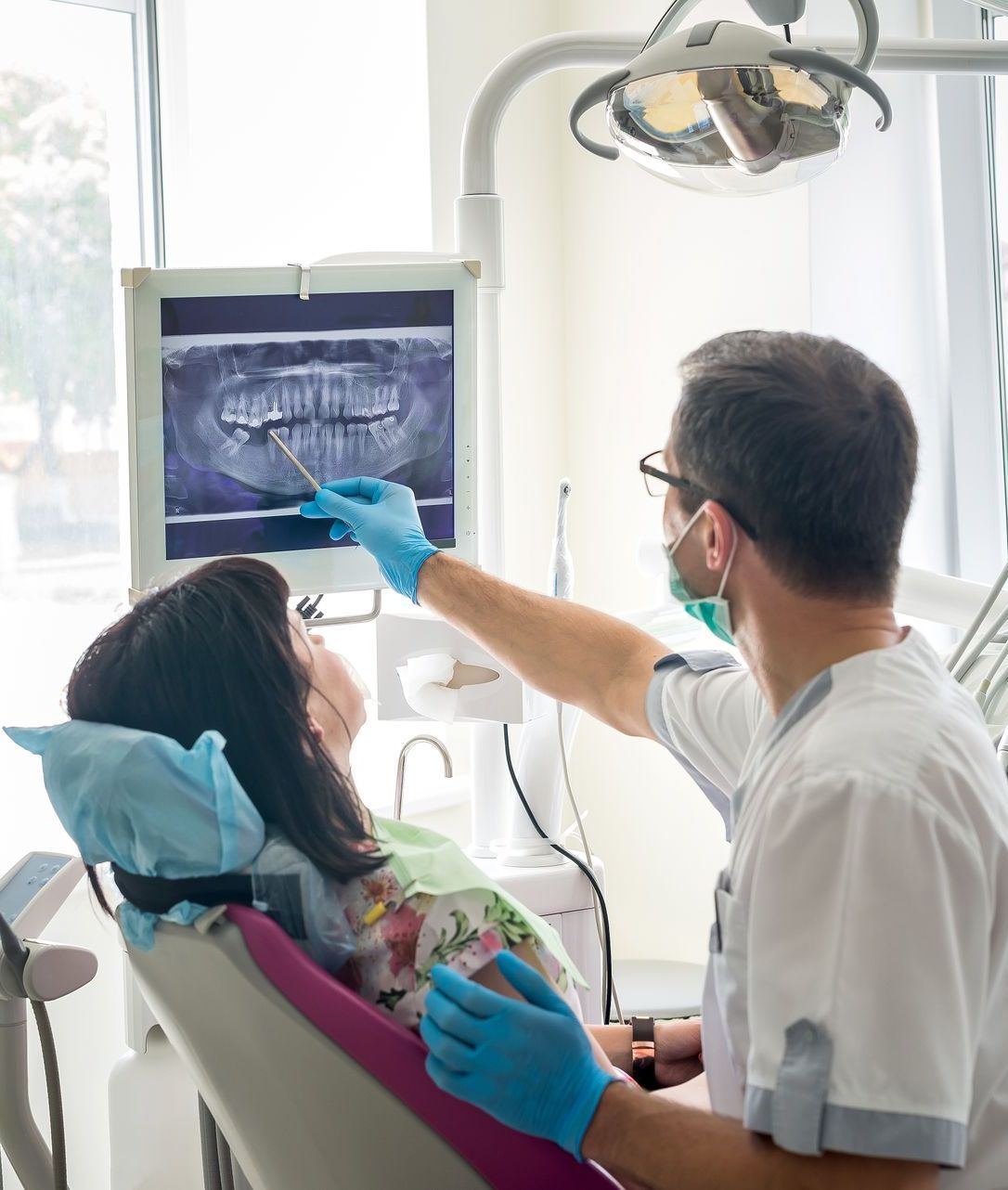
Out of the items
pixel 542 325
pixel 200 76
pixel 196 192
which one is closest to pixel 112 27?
pixel 200 76

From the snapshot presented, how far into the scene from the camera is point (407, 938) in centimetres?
124

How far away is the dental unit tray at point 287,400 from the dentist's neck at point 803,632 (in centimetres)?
77

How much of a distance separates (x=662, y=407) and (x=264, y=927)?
6.35 ft

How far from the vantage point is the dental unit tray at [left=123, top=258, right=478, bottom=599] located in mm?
1704

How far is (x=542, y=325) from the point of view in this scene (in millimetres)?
3033

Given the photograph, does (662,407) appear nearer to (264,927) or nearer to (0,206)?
(0,206)

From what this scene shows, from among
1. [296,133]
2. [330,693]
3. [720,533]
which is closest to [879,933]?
[720,533]

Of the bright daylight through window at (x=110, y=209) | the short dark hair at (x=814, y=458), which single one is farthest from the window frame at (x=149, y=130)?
the short dark hair at (x=814, y=458)

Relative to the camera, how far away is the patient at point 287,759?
1.24 metres

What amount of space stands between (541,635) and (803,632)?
659 mm

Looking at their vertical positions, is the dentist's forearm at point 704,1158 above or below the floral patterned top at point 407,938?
below

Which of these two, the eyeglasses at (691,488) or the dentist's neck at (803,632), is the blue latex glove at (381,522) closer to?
the eyeglasses at (691,488)

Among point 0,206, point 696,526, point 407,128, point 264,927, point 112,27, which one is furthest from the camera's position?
point 407,128

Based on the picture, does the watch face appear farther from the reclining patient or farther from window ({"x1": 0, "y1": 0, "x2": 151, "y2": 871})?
window ({"x1": 0, "y1": 0, "x2": 151, "y2": 871})
